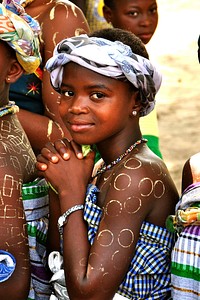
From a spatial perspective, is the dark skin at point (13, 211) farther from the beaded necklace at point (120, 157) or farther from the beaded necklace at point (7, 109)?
the beaded necklace at point (120, 157)

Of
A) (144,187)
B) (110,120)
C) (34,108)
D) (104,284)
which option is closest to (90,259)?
(104,284)

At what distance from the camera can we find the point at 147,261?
3.29 metres

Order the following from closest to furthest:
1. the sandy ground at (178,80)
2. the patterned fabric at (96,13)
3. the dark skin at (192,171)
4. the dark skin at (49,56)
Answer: the dark skin at (192,171) → the dark skin at (49,56) → the patterned fabric at (96,13) → the sandy ground at (178,80)

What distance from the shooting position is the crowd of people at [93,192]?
3.20 metres

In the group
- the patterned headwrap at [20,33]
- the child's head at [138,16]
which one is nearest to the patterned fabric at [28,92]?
the patterned headwrap at [20,33]

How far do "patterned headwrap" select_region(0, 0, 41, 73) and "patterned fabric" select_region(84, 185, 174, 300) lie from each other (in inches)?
23.7

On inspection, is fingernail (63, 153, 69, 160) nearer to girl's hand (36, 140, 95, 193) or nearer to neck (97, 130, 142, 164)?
girl's hand (36, 140, 95, 193)

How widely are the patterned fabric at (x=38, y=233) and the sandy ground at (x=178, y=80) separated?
400cm

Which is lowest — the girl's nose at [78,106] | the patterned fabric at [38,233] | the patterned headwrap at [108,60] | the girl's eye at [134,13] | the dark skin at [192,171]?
the patterned fabric at [38,233]

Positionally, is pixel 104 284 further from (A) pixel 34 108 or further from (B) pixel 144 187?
(A) pixel 34 108

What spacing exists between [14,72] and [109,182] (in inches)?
23.5

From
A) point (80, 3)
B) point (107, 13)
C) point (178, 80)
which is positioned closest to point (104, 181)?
point (107, 13)

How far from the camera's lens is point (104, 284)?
319 centimetres

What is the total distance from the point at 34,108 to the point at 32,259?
104cm
